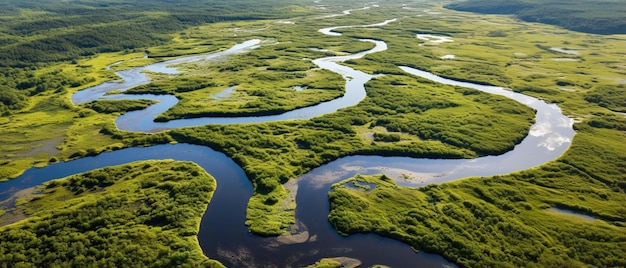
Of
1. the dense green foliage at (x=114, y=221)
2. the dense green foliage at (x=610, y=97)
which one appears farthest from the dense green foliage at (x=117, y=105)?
the dense green foliage at (x=610, y=97)

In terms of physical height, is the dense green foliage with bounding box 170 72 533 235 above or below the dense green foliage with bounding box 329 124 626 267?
above

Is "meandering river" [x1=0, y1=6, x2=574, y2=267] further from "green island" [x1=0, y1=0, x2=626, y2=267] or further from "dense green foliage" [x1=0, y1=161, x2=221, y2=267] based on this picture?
"dense green foliage" [x1=0, y1=161, x2=221, y2=267]

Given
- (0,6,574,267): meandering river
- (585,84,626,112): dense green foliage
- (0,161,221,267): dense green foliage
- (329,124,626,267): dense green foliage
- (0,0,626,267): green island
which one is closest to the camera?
(0,161,221,267): dense green foliage

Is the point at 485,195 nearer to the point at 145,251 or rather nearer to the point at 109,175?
the point at 145,251

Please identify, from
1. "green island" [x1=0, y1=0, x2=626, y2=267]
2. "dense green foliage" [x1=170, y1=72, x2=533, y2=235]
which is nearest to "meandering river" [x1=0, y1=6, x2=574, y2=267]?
"green island" [x1=0, y1=0, x2=626, y2=267]

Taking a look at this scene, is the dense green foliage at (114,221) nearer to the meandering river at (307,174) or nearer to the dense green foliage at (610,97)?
the meandering river at (307,174)

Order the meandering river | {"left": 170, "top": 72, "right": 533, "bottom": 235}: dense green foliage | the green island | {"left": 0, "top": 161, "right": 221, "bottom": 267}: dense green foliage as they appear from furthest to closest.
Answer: {"left": 170, "top": 72, "right": 533, "bottom": 235}: dense green foliage, the green island, the meandering river, {"left": 0, "top": 161, "right": 221, "bottom": 267}: dense green foliage

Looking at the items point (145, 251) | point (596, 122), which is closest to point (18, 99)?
point (145, 251)
